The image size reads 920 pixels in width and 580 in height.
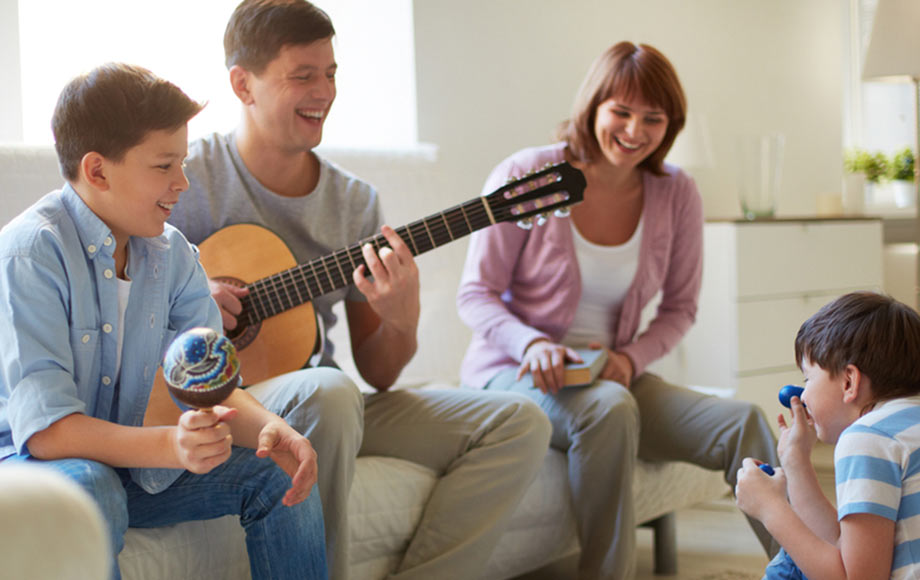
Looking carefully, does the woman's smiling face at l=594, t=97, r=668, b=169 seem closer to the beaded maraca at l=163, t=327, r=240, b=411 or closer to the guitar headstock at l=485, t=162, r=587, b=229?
the guitar headstock at l=485, t=162, r=587, b=229

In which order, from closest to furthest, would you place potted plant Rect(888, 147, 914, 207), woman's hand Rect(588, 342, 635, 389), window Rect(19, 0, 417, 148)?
woman's hand Rect(588, 342, 635, 389) < window Rect(19, 0, 417, 148) < potted plant Rect(888, 147, 914, 207)

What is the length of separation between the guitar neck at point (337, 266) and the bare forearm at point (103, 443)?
22.2 inches

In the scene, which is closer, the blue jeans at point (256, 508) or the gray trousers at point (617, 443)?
the blue jeans at point (256, 508)

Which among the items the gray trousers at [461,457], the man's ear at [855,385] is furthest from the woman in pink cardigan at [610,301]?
the man's ear at [855,385]

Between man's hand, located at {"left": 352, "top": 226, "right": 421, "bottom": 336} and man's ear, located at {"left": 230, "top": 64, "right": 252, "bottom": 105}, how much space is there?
0.36 metres

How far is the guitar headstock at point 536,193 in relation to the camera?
173cm

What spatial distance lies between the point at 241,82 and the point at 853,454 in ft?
3.91

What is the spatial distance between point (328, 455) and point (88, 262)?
1.49ft

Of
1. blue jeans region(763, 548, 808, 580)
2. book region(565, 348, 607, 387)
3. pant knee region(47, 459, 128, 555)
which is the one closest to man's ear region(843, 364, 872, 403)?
blue jeans region(763, 548, 808, 580)

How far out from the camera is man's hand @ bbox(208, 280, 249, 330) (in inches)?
65.5

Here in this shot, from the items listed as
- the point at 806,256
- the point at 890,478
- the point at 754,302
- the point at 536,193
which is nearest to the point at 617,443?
the point at 536,193

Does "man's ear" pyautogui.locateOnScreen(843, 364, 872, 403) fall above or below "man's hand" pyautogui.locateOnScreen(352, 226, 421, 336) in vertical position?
below

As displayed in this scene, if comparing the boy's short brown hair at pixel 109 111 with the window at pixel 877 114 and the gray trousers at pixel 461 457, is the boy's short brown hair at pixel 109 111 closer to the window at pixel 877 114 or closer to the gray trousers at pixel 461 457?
the gray trousers at pixel 461 457

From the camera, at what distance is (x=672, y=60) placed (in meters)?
3.77
